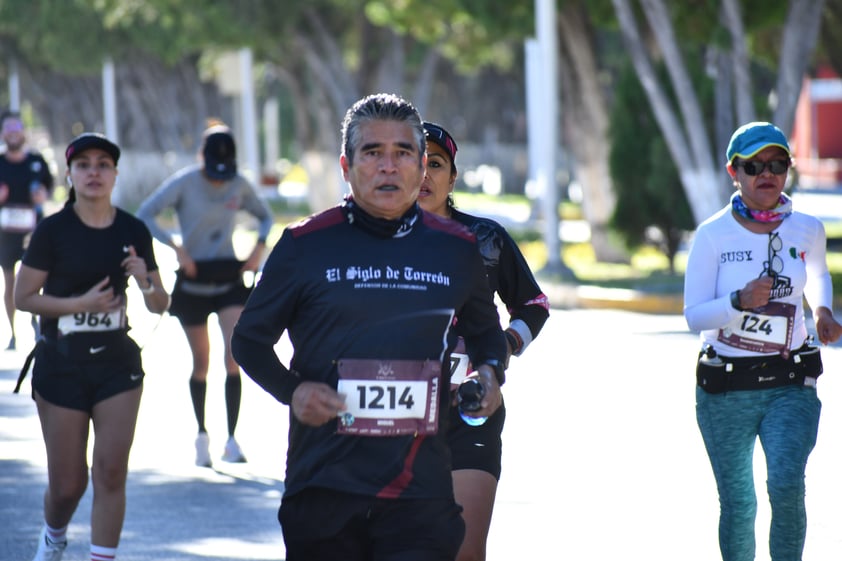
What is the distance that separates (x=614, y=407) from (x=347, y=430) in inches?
299

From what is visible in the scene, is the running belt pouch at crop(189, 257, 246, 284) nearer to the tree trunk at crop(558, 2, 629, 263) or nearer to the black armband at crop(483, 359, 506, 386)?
the black armband at crop(483, 359, 506, 386)

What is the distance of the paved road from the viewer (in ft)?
25.4

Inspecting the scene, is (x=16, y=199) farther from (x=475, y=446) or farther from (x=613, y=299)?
(x=475, y=446)

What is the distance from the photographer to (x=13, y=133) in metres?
14.8

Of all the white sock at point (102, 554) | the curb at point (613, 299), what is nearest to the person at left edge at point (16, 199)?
the curb at point (613, 299)

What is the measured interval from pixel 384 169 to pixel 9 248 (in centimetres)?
1107

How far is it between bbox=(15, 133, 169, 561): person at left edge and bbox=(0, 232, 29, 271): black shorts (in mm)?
8272

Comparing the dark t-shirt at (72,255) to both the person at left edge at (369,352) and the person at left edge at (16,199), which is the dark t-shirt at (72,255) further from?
the person at left edge at (16,199)

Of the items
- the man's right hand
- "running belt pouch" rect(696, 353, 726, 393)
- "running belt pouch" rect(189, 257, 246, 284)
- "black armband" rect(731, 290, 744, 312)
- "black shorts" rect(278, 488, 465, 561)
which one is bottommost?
"black shorts" rect(278, 488, 465, 561)

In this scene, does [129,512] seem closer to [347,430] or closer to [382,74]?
[347,430]

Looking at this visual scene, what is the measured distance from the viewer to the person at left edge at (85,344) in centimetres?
656

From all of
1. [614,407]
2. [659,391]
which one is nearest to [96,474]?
[614,407]

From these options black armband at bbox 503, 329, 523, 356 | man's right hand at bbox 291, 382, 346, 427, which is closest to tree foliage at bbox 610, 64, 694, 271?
black armband at bbox 503, 329, 523, 356

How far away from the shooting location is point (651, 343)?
15.7m
